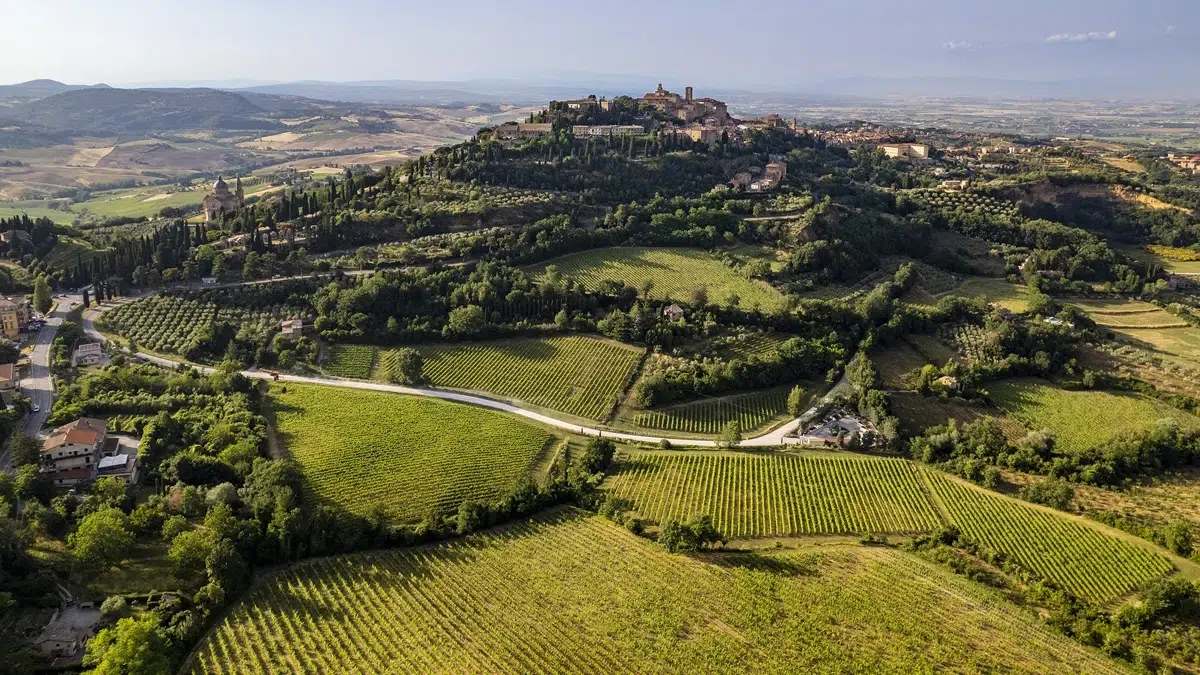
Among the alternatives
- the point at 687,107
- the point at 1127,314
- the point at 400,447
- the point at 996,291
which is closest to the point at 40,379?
the point at 400,447

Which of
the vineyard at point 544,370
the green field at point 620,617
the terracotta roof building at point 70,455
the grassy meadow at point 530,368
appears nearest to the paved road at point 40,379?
the terracotta roof building at point 70,455

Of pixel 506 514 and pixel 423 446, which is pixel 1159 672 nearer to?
pixel 506 514

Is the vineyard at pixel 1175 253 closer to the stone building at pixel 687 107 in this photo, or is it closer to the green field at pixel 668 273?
the green field at pixel 668 273

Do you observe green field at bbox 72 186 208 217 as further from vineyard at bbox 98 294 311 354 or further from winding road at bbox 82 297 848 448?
winding road at bbox 82 297 848 448

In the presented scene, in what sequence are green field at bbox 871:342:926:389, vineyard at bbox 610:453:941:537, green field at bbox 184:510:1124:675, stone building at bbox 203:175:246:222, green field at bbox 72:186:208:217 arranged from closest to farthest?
green field at bbox 184:510:1124:675
vineyard at bbox 610:453:941:537
green field at bbox 871:342:926:389
stone building at bbox 203:175:246:222
green field at bbox 72:186:208:217

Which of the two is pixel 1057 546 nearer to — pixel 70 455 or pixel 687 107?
pixel 70 455

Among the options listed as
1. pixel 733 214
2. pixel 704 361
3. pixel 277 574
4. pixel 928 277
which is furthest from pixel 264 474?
pixel 928 277

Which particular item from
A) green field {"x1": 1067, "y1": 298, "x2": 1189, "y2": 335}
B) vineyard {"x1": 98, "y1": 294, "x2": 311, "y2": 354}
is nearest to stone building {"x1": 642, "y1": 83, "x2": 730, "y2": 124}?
green field {"x1": 1067, "y1": 298, "x2": 1189, "y2": 335}
